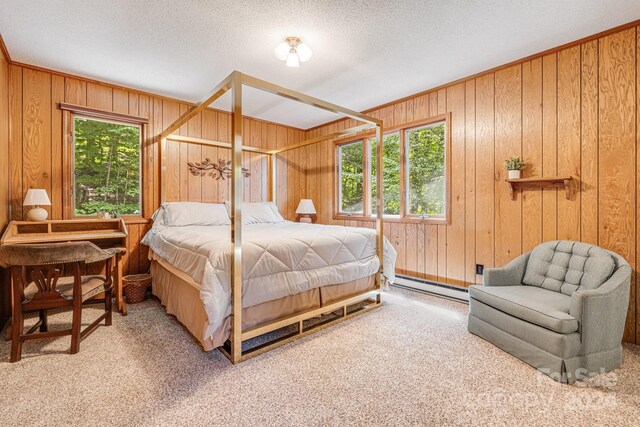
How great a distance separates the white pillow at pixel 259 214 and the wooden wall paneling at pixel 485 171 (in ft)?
8.43

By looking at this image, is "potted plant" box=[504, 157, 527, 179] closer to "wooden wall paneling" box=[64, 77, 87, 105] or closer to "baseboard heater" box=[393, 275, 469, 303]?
"baseboard heater" box=[393, 275, 469, 303]

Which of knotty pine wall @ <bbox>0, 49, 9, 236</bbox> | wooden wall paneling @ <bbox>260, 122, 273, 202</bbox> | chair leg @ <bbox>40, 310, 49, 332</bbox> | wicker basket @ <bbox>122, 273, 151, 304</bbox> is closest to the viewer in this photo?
chair leg @ <bbox>40, 310, 49, 332</bbox>

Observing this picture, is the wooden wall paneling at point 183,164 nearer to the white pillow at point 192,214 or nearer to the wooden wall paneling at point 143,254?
the white pillow at point 192,214

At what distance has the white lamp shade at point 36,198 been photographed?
272 centimetres

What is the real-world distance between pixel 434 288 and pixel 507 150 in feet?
5.63

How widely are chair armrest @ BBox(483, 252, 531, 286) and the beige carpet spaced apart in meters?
0.52

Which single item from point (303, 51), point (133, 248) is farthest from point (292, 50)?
point (133, 248)

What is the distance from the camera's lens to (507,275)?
8.25ft

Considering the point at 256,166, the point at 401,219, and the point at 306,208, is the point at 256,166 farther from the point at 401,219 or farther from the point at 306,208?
the point at 401,219

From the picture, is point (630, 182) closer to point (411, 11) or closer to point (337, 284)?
point (411, 11)

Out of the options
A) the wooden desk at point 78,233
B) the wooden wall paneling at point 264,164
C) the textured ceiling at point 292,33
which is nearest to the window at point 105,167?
the wooden desk at point 78,233

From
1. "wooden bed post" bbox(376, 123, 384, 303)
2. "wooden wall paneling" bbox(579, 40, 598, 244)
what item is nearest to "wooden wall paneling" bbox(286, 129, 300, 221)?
"wooden bed post" bbox(376, 123, 384, 303)

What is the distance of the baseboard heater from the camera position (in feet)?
10.8

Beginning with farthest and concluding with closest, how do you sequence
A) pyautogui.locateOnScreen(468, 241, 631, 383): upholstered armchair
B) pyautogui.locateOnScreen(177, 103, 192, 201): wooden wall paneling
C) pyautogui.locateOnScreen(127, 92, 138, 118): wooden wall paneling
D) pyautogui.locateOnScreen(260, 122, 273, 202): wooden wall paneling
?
1. pyautogui.locateOnScreen(260, 122, 273, 202): wooden wall paneling
2. pyautogui.locateOnScreen(177, 103, 192, 201): wooden wall paneling
3. pyautogui.locateOnScreen(127, 92, 138, 118): wooden wall paneling
4. pyautogui.locateOnScreen(468, 241, 631, 383): upholstered armchair
